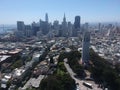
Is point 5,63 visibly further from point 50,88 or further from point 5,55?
point 50,88

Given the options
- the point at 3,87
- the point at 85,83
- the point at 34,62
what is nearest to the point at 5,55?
the point at 34,62

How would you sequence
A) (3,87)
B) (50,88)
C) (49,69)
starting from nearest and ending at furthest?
(50,88) < (3,87) < (49,69)

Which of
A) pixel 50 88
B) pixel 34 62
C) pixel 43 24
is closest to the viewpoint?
pixel 50 88

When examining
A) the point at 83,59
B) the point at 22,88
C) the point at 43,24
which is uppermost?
the point at 43,24

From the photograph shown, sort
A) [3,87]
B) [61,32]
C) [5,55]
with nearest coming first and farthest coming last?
[3,87]
[5,55]
[61,32]

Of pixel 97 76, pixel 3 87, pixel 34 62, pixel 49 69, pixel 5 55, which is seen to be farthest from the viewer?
pixel 5 55

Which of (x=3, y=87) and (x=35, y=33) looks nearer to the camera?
(x=3, y=87)

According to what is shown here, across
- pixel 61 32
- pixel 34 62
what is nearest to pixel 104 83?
pixel 34 62

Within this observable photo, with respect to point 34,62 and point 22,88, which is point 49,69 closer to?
point 34,62

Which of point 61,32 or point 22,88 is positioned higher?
point 61,32
